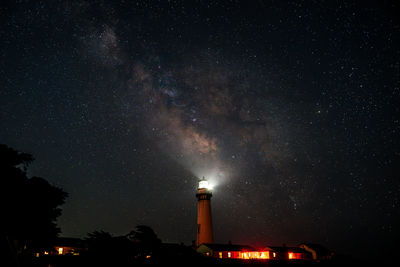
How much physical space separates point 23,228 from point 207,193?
105 feet

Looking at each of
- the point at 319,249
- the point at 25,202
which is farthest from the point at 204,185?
the point at 25,202

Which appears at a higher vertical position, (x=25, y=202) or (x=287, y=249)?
(x=25, y=202)

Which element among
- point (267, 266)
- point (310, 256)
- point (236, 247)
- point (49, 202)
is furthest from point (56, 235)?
point (310, 256)

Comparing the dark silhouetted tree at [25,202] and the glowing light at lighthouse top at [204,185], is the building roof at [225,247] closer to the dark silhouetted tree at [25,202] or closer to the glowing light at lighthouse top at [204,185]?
the glowing light at lighthouse top at [204,185]

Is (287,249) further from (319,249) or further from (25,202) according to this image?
(25,202)

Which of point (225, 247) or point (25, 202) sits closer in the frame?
point (25, 202)

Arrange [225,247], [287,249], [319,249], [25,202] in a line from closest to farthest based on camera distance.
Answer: [25,202] → [225,247] → [287,249] → [319,249]

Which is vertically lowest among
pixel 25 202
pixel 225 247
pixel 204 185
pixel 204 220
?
pixel 225 247

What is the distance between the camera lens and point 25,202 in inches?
691

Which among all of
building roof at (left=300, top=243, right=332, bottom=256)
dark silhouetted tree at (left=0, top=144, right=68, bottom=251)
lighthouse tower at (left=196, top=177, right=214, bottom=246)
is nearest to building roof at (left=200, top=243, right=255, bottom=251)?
lighthouse tower at (left=196, top=177, right=214, bottom=246)

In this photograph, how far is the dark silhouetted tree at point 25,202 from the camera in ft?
54.4

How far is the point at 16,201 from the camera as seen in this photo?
55.5 ft

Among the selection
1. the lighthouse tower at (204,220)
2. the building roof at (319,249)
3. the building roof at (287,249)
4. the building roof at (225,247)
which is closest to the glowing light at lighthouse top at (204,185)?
the lighthouse tower at (204,220)

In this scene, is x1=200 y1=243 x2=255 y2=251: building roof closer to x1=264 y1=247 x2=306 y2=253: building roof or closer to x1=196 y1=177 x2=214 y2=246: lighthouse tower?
x1=196 y1=177 x2=214 y2=246: lighthouse tower
